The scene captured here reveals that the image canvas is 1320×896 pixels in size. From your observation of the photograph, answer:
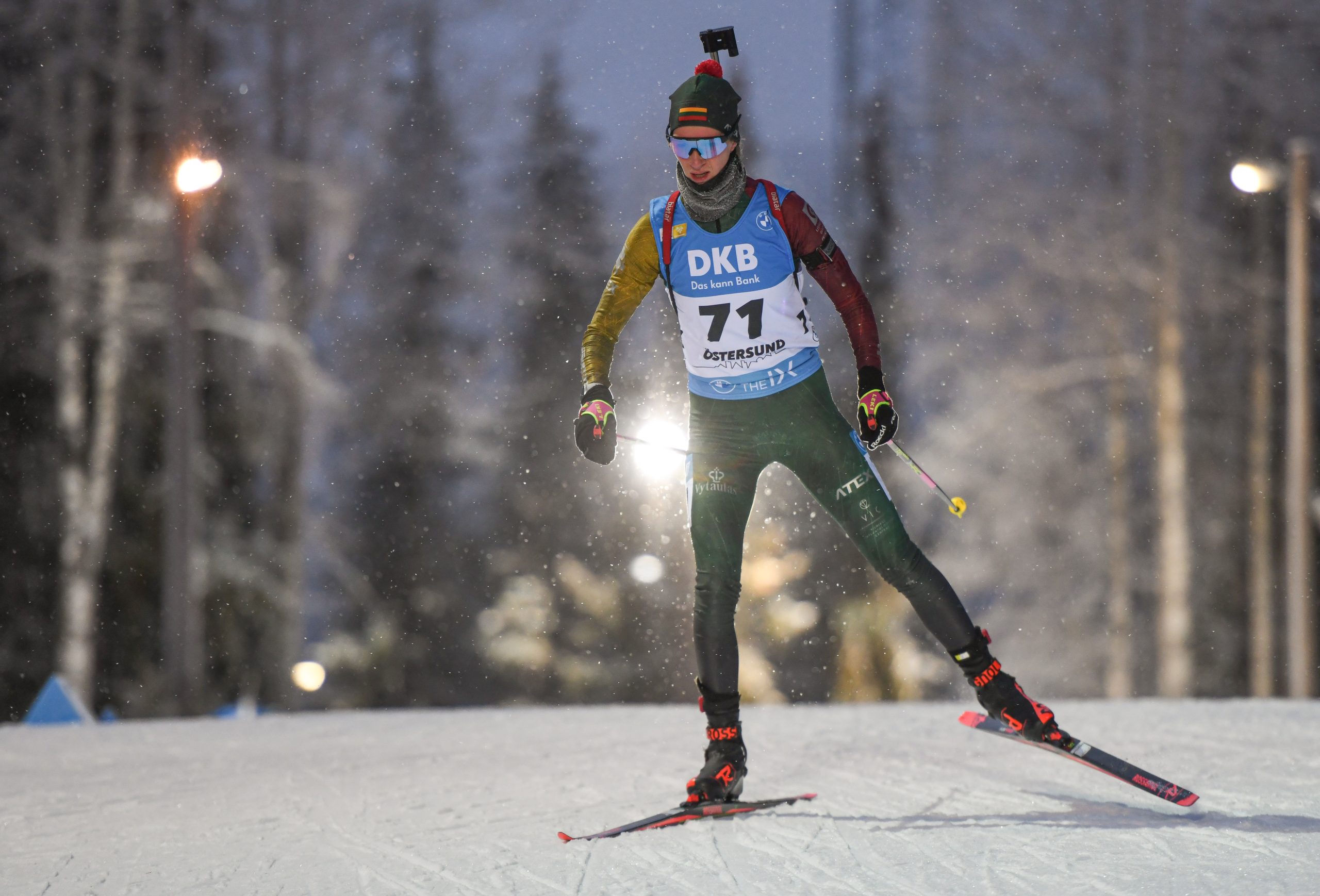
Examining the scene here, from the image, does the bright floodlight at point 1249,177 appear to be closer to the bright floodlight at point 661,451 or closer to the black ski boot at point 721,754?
the bright floodlight at point 661,451

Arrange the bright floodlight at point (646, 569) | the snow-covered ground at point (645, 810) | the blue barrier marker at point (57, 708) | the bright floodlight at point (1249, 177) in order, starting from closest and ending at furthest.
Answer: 1. the snow-covered ground at point (645, 810)
2. the blue barrier marker at point (57, 708)
3. the bright floodlight at point (1249, 177)
4. the bright floodlight at point (646, 569)

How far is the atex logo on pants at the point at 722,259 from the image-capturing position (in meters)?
3.16

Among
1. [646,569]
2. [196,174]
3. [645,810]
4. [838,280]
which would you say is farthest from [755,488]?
[646,569]

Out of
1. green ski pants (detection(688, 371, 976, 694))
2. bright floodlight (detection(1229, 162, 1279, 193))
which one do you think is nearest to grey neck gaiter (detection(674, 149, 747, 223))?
green ski pants (detection(688, 371, 976, 694))

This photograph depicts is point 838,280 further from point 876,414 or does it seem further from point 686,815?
point 686,815

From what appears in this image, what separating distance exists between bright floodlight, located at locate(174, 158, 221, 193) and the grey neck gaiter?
15.3ft

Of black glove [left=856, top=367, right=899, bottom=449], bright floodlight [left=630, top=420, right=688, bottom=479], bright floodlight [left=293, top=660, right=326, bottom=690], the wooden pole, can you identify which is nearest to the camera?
black glove [left=856, top=367, right=899, bottom=449]

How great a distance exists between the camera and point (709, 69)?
3.20 meters

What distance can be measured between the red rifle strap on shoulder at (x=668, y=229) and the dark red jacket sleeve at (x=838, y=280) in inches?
12.1

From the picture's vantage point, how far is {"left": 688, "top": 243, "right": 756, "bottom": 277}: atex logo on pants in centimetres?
316

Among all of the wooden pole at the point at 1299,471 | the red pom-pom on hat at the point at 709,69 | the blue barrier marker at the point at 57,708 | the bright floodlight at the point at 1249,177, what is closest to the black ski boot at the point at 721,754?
Result: the red pom-pom on hat at the point at 709,69

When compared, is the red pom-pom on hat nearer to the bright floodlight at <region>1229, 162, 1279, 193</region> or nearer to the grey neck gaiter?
the grey neck gaiter

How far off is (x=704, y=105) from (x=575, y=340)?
11487 millimetres

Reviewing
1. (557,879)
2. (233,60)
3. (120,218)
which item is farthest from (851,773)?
(233,60)
